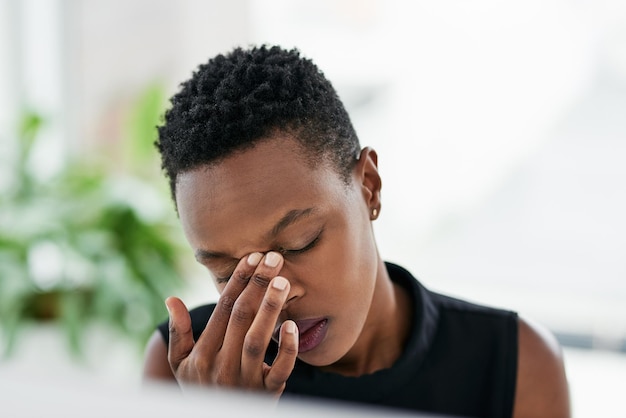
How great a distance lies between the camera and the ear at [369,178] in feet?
2.01

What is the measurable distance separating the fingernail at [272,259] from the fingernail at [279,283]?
0.05 ft

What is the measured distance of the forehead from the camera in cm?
53

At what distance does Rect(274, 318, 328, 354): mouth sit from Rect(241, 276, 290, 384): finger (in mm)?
70

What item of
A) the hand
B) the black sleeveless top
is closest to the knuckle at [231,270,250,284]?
the hand

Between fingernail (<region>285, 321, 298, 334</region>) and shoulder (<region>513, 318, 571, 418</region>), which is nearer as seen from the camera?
fingernail (<region>285, 321, 298, 334</region>)

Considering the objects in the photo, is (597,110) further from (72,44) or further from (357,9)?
(72,44)

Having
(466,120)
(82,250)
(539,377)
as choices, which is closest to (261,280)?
(539,377)

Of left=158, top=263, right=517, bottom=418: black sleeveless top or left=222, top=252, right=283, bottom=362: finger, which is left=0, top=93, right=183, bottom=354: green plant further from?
left=222, top=252, right=283, bottom=362: finger

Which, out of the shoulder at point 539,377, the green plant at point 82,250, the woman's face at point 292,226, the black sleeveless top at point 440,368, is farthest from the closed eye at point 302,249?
the green plant at point 82,250

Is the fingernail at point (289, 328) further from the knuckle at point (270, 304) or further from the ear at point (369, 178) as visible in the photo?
the ear at point (369, 178)

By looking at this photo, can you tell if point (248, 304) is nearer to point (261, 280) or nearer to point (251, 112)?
point (261, 280)

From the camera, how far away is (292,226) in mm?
537

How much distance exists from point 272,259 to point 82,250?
1.27 m

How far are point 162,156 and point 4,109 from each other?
1777 millimetres
